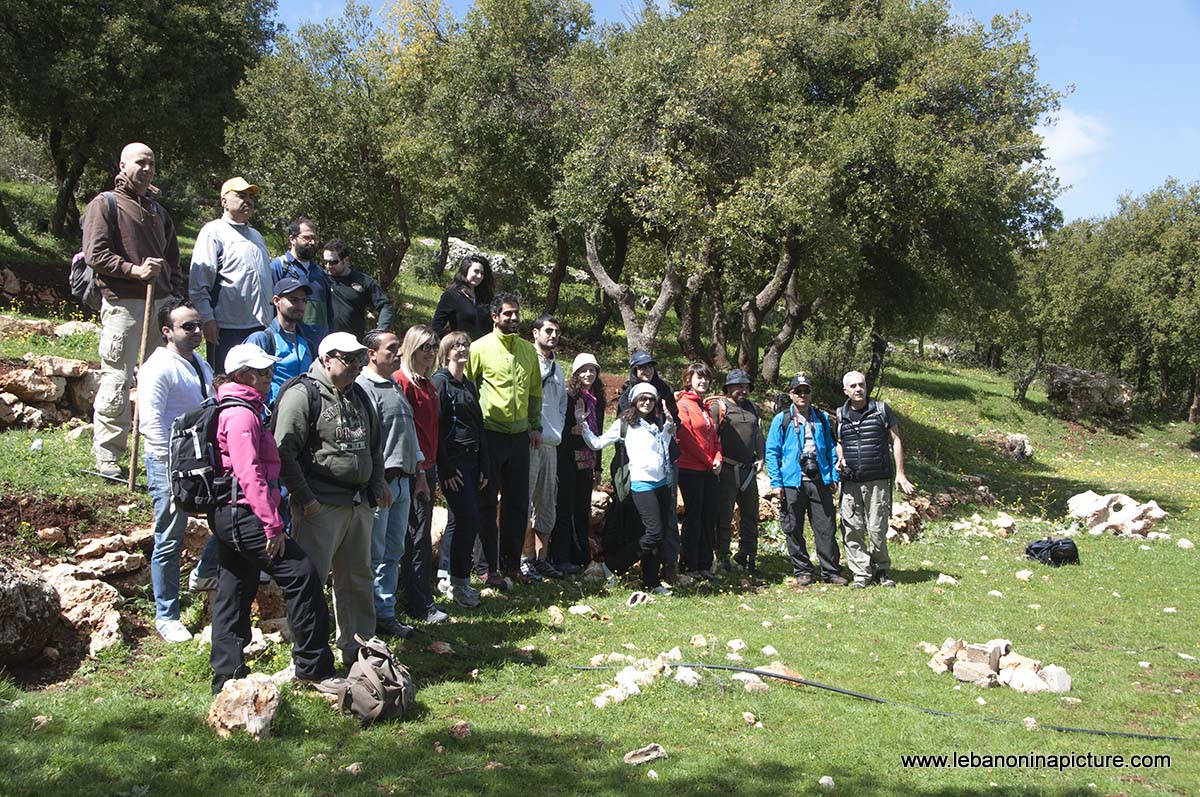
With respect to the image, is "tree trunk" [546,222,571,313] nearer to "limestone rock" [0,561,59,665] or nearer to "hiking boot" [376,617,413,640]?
"hiking boot" [376,617,413,640]

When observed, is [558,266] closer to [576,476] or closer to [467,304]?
[576,476]

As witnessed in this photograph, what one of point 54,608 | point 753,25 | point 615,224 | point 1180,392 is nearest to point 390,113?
point 615,224

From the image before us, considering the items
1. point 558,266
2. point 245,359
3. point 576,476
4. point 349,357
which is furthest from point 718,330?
point 245,359

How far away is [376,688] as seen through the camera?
16.8 feet

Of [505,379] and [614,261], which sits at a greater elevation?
[614,261]

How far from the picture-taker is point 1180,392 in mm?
40062

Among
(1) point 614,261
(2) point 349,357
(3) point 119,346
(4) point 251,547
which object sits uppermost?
(1) point 614,261

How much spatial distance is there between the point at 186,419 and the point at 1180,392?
45.2 m

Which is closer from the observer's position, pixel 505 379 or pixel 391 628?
pixel 391 628

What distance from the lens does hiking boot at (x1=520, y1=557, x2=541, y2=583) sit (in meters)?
8.67

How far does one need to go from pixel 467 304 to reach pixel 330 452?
3.59 m

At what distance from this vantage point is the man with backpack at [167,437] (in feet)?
20.0

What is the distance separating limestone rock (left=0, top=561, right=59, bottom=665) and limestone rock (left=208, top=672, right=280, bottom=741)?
4.96ft

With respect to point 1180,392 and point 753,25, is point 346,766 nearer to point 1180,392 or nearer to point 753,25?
point 753,25
